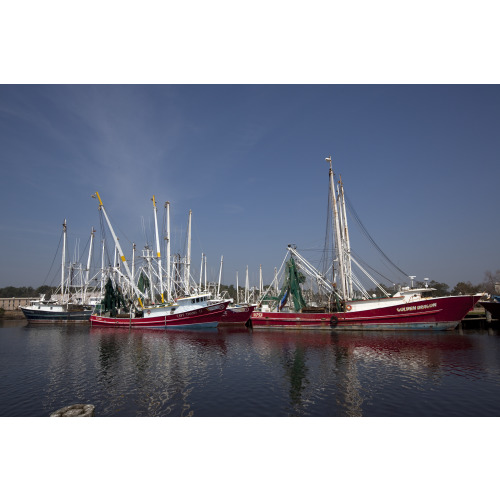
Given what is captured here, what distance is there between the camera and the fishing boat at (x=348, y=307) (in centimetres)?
4231

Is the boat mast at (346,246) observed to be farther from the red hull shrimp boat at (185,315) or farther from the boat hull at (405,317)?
the red hull shrimp boat at (185,315)

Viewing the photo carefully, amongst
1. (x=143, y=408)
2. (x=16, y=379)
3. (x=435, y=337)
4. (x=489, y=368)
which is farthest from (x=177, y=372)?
(x=435, y=337)

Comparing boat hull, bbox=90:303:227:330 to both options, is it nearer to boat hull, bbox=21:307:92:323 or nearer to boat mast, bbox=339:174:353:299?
boat mast, bbox=339:174:353:299

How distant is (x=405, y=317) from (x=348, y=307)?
785 cm

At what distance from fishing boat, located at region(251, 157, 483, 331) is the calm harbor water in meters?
6.79

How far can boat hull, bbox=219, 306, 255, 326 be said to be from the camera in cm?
6775

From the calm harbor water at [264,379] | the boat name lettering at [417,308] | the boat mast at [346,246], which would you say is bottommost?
the calm harbor water at [264,379]

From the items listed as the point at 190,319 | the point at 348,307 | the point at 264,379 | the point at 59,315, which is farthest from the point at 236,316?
the point at 264,379

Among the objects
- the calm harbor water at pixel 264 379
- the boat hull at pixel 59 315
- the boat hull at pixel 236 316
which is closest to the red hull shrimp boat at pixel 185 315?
the boat hull at pixel 236 316

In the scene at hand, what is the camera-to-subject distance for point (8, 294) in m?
188

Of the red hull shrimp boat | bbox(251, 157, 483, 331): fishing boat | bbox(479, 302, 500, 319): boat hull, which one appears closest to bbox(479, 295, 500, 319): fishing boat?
bbox(479, 302, 500, 319): boat hull

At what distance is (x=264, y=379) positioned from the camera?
68.7ft

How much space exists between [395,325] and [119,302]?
188 ft

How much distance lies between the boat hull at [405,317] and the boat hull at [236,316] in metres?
19.6
